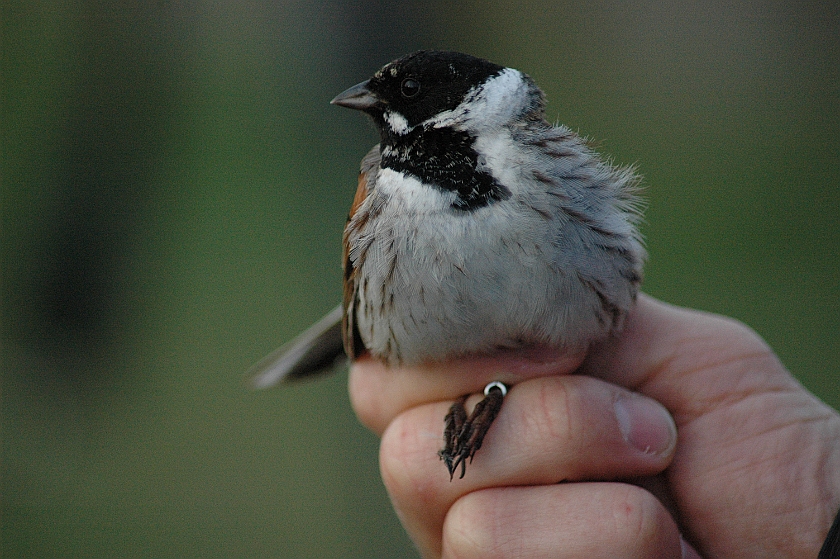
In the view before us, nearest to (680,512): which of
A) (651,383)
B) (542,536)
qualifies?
(651,383)

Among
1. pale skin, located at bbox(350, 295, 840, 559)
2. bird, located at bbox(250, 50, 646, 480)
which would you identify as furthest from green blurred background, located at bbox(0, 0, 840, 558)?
pale skin, located at bbox(350, 295, 840, 559)

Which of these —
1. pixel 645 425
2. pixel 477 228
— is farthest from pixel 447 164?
pixel 645 425

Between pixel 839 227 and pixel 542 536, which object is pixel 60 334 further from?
pixel 839 227

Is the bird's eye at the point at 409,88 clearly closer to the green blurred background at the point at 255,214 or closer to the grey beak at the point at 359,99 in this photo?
the grey beak at the point at 359,99

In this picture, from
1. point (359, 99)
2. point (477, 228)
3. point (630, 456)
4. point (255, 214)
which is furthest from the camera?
point (255, 214)

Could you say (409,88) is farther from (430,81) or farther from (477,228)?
(477,228)

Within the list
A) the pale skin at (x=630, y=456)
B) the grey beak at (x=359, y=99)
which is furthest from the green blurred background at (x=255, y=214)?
the pale skin at (x=630, y=456)
